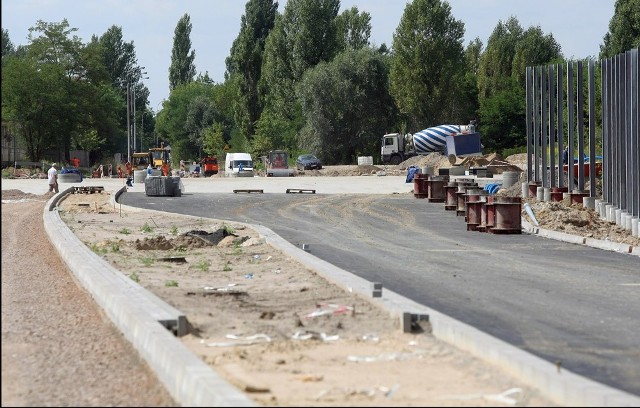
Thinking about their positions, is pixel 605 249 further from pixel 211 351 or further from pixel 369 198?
pixel 369 198

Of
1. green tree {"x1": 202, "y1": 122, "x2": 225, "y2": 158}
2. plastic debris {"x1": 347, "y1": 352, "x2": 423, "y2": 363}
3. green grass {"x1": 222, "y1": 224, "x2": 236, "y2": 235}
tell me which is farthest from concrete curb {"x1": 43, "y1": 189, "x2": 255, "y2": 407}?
green tree {"x1": 202, "y1": 122, "x2": 225, "y2": 158}

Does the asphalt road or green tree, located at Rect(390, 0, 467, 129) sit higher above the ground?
green tree, located at Rect(390, 0, 467, 129)

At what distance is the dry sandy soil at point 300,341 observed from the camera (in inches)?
309

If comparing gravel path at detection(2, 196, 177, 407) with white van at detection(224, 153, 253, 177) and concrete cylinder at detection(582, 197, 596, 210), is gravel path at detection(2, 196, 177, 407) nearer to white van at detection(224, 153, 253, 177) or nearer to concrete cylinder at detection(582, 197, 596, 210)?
concrete cylinder at detection(582, 197, 596, 210)

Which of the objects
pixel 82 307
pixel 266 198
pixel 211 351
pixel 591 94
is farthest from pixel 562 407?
pixel 266 198

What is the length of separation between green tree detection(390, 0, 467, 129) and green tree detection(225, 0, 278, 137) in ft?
67.1

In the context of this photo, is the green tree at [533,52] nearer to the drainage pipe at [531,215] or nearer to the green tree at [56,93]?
the green tree at [56,93]

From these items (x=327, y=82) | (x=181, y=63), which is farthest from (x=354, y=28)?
(x=181, y=63)

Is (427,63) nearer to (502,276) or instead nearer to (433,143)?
(433,143)

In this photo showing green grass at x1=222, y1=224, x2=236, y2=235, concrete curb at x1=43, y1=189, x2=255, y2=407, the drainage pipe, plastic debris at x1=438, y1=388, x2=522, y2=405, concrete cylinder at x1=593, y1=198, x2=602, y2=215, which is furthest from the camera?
concrete cylinder at x1=593, y1=198, x2=602, y2=215

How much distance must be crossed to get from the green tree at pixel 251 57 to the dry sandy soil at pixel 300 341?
96.4 m

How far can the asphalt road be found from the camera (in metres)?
11.1

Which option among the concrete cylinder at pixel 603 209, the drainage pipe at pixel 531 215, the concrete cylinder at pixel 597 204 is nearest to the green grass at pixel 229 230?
the drainage pipe at pixel 531 215

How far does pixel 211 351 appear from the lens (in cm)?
959
